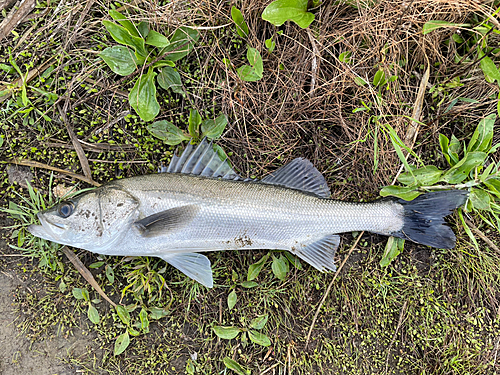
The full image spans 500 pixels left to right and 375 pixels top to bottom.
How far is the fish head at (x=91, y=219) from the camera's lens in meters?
2.46

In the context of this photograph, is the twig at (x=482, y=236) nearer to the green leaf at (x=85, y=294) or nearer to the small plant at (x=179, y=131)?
the small plant at (x=179, y=131)

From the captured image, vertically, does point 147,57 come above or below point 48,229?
above

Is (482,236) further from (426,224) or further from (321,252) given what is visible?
(321,252)

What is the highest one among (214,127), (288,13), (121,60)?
(121,60)

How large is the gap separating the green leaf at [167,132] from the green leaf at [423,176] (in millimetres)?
2026

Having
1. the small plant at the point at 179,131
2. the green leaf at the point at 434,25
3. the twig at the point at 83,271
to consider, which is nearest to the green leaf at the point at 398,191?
the green leaf at the point at 434,25

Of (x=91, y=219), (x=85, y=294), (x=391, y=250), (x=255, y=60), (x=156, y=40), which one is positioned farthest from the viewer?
(x=391, y=250)

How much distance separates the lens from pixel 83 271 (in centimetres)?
280

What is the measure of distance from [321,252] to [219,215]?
3.23 ft

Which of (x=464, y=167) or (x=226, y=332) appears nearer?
(x=464, y=167)

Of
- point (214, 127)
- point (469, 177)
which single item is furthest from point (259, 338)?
point (469, 177)

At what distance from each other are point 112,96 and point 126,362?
8.13ft

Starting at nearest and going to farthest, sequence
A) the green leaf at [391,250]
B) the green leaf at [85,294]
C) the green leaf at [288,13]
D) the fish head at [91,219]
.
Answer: the fish head at [91,219]
the green leaf at [288,13]
the green leaf at [85,294]
the green leaf at [391,250]

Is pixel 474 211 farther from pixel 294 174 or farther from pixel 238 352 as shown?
pixel 238 352
